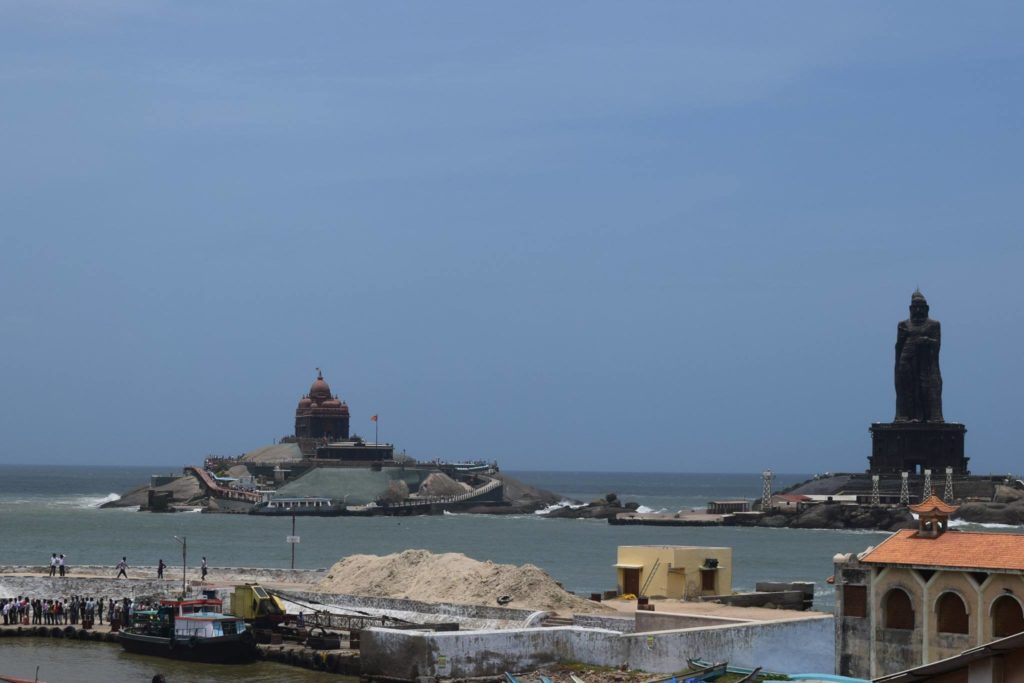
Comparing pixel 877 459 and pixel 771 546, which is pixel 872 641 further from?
pixel 877 459

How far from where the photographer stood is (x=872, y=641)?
3741 centimetres

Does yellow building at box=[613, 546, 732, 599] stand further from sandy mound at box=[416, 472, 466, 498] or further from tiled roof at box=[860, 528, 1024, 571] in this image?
sandy mound at box=[416, 472, 466, 498]

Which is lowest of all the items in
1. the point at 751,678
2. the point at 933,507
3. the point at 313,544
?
the point at 313,544

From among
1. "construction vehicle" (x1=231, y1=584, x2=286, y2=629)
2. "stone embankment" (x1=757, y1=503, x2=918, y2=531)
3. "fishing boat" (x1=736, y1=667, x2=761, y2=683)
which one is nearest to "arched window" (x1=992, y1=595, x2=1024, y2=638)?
"fishing boat" (x1=736, y1=667, x2=761, y2=683)

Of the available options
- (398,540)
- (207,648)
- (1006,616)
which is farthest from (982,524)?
(1006,616)

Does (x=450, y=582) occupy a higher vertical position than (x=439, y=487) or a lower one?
lower

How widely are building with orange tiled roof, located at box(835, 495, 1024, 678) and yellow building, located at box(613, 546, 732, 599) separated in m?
13.8

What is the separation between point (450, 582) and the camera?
5409cm

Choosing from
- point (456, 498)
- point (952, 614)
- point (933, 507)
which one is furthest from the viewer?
point (456, 498)

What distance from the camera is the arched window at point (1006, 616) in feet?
114

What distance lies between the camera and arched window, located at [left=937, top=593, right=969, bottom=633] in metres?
A: 35.9

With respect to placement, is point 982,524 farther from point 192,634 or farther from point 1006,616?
point 1006,616

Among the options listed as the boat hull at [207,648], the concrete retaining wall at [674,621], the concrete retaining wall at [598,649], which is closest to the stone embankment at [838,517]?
the boat hull at [207,648]

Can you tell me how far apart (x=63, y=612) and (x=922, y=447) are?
12959 centimetres
